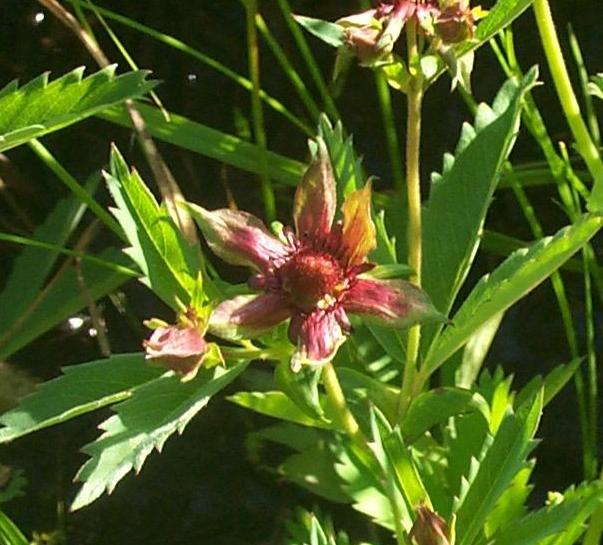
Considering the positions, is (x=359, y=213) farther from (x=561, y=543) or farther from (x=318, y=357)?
(x=561, y=543)

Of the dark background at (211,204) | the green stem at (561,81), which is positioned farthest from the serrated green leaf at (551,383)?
the green stem at (561,81)

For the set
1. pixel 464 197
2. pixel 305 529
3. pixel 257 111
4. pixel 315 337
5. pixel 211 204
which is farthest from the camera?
pixel 211 204

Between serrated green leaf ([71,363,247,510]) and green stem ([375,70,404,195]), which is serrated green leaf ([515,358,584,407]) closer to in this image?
green stem ([375,70,404,195])

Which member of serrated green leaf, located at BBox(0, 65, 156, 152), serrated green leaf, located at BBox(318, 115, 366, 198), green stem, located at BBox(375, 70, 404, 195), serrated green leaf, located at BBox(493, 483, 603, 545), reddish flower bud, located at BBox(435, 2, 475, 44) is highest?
reddish flower bud, located at BBox(435, 2, 475, 44)

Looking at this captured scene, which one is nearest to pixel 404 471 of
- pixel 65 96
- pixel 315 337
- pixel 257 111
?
pixel 315 337

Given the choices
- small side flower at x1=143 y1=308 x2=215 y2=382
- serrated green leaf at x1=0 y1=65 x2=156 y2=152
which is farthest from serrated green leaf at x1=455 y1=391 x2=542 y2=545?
serrated green leaf at x1=0 y1=65 x2=156 y2=152

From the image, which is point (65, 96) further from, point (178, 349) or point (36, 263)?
point (36, 263)

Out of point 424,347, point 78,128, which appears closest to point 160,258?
point 424,347

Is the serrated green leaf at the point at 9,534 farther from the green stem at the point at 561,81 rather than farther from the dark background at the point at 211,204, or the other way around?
the green stem at the point at 561,81
